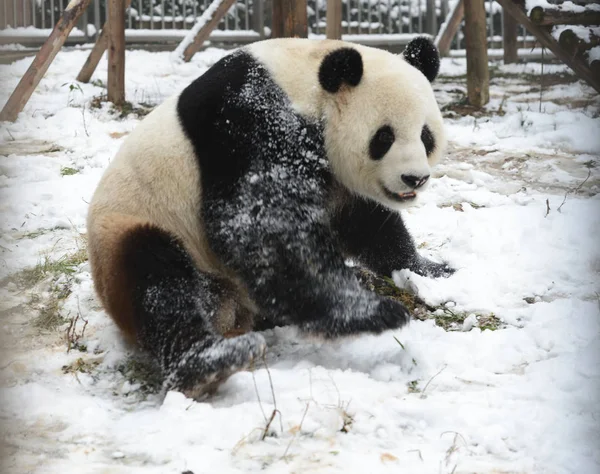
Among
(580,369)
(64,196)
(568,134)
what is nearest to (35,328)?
(64,196)

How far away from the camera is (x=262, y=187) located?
11.1ft

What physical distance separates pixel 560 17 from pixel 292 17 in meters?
2.73

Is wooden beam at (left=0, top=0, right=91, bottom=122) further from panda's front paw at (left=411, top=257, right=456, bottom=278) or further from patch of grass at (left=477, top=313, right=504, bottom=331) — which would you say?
patch of grass at (left=477, top=313, right=504, bottom=331)

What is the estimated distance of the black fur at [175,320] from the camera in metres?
3.05

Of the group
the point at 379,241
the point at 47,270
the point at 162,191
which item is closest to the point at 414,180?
the point at 379,241

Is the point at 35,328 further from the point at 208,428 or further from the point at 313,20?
the point at 313,20

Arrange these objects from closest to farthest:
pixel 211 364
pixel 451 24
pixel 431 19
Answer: pixel 211 364, pixel 451 24, pixel 431 19

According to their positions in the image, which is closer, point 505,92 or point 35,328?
point 35,328

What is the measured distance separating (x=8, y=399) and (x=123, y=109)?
5527mm

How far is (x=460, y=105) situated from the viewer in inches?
326

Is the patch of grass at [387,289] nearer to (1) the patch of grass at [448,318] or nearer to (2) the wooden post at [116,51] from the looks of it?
(1) the patch of grass at [448,318]

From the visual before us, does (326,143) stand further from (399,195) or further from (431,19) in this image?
Answer: (431,19)

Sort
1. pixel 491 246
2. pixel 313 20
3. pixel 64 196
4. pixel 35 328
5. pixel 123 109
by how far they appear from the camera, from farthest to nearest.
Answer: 1. pixel 313 20
2. pixel 123 109
3. pixel 64 196
4. pixel 491 246
5. pixel 35 328

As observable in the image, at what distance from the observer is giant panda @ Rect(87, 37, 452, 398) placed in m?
3.38
